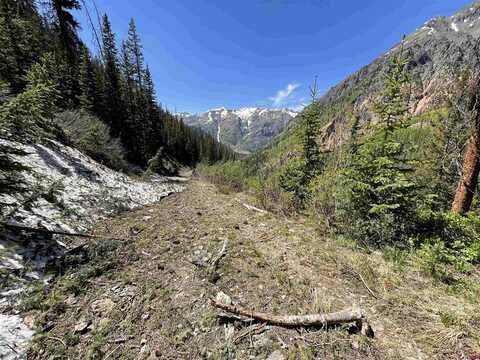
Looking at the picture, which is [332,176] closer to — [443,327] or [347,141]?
[347,141]

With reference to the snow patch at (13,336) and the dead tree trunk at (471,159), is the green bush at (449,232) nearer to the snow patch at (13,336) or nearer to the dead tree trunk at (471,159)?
the dead tree trunk at (471,159)

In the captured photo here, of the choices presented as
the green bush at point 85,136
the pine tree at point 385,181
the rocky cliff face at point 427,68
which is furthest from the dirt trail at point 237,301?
the green bush at point 85,136

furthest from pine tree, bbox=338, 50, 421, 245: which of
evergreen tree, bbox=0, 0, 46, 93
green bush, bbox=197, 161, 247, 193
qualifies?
evergreen tree, bbox=0, 0, 46, 93

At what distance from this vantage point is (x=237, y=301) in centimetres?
327

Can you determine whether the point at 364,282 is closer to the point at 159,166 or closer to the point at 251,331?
the point at 251,331

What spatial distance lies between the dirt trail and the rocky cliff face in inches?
199

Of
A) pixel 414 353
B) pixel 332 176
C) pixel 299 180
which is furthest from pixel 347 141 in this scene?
pixel 414 353

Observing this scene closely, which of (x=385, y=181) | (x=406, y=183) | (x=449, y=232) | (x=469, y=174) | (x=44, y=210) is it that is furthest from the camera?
(x=385, y=181)

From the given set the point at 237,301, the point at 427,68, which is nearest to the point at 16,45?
the point at 237,301

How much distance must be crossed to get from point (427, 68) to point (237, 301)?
75.9 ft

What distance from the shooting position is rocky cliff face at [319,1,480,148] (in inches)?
269

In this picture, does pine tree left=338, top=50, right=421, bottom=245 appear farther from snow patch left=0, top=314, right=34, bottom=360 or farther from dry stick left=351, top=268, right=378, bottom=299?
snow patch left=0, top=314, right=34, bottom=360

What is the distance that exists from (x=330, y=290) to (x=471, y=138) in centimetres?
661

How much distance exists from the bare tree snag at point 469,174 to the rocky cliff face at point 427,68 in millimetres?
1817
